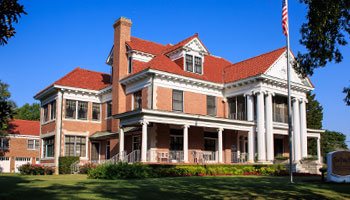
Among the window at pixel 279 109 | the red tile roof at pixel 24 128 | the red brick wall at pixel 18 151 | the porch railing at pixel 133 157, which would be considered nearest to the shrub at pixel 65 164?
the porch railing at pixel 133 157

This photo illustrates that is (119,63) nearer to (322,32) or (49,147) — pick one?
(49,147)

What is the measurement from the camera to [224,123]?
31484 millimetres

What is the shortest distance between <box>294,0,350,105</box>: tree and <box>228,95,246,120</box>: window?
17186mm

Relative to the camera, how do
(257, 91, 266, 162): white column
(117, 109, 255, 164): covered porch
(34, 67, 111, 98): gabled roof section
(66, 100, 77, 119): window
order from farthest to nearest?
(34, 67, 111, 98): gabled roof section, (66, 100, 77, 119): window, (257, 91, 266, 162): white column, (117, 109, 255, 164): covered porch

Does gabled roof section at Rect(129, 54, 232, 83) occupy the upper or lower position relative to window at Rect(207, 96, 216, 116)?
upper

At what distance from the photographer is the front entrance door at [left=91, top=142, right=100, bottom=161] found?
123 feet

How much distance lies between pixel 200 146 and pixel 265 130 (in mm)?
Answer: 5562

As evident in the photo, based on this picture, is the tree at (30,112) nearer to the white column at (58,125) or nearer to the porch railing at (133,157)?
the white column at (58,125)

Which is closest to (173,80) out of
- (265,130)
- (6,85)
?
(265,130)

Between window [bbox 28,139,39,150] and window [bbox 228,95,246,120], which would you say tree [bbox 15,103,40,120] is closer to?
window [bbox 28,139,39,150]

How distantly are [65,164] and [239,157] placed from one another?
1503 centimetres

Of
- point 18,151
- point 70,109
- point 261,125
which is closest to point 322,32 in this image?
point 261,125

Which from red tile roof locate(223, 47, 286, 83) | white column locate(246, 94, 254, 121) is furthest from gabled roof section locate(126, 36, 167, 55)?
white column locate(246, 94, 254, 121)

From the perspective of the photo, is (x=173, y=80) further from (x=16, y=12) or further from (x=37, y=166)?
(x=16, y=12)
